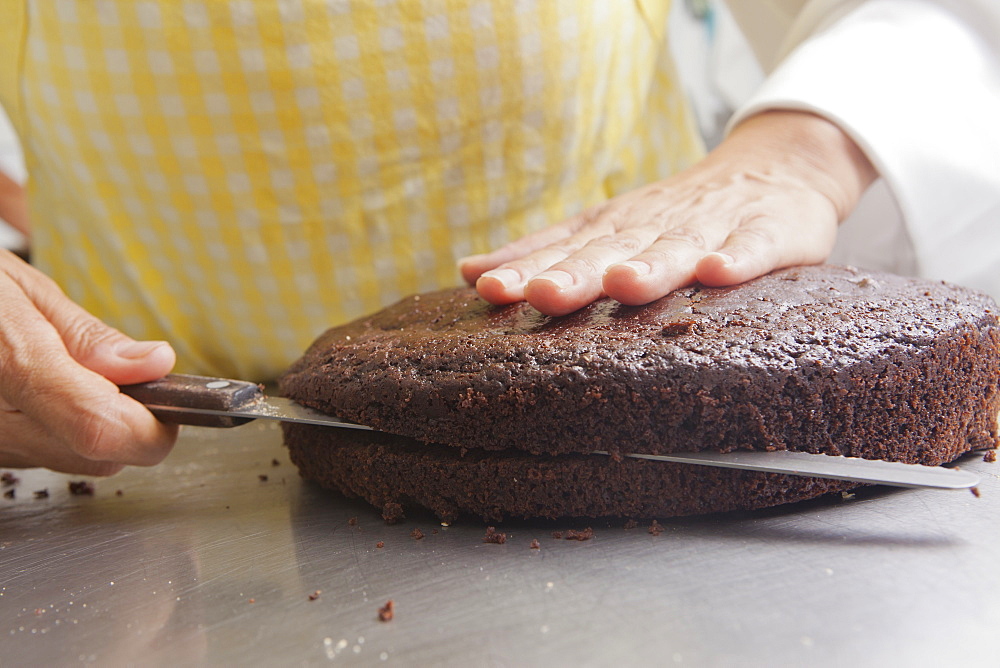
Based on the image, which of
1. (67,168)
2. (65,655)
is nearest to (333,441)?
(65,655)

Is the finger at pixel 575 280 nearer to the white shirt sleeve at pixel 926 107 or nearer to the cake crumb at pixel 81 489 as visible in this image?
the white shirt sleeve at pixel 926 107

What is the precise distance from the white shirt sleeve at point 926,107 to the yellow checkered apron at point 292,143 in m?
0.39

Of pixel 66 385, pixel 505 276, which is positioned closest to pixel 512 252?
pixel 505 276

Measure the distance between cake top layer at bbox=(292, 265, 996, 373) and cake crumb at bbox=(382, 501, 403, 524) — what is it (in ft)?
0.58

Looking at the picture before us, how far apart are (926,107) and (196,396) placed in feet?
4.42

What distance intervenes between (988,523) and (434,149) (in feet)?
3.59

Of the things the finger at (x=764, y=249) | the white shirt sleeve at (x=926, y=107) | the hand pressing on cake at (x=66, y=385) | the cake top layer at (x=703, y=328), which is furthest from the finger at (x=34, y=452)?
the white shirt sleeve at (x=926, y=107)

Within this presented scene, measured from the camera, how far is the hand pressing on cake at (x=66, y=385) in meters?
1.05

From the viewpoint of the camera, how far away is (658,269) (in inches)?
38.4

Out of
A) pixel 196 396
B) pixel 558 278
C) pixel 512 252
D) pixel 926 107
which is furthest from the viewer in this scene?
pixel 926 107

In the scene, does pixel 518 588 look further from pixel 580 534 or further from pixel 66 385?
pixel 66 385

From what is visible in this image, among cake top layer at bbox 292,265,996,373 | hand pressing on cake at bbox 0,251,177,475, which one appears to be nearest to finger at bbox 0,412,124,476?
hand pressing on cake at bbox 0,251,177,475

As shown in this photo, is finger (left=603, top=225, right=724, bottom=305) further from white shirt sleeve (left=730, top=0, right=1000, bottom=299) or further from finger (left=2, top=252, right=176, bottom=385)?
finger (left=2, top=252, right=176, bottom=385)

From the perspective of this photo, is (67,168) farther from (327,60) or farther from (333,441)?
(333,441)
